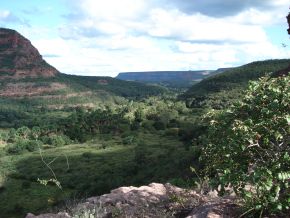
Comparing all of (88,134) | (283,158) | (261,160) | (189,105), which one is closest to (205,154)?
(261,160)

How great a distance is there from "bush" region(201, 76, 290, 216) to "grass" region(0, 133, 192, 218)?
43334 mm

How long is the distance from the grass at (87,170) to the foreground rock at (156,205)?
40240 mm

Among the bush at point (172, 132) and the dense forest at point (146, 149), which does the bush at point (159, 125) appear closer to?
the dense forest at point (146, 149)

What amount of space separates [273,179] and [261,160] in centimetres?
75

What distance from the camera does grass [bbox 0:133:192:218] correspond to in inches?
2621

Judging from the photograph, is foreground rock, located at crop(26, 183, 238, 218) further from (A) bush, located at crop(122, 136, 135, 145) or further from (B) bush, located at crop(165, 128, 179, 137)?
(B) bush, located at crop(165, 128, 179, 137)

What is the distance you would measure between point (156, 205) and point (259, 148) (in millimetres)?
3899

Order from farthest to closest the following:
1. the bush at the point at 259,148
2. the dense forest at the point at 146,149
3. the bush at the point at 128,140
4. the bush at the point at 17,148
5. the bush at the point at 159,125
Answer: the bush at the point at 159,125, the bush at the point at 17,148, the bush at the point at 128,140, the dense forest at the point at 146,149, the bush at the point at 259,148

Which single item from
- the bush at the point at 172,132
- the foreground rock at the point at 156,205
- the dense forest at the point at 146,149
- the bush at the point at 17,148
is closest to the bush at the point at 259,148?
the dense forest at the point at 146,149

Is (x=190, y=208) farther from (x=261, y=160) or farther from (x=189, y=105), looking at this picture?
(x=189, y=105)

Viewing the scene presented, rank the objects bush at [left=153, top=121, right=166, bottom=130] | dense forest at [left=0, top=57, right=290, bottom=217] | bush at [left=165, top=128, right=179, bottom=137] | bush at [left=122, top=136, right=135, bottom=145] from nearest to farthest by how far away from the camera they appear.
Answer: dense forest at [left=0, top=57, right=290, bottom=217]
bush at [left=122, top=136, right=135, bottom=145]
bush at [left=165, top=128, right=179, bottom=137]
bush at [left=153, top=121, right=166, bottom=130]

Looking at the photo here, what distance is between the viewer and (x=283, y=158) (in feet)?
31.8

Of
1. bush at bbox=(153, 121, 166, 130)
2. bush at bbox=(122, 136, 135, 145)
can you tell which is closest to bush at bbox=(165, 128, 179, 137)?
bush at bbox=(122, 136, 135, 145)

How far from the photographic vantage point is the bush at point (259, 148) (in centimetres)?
973
